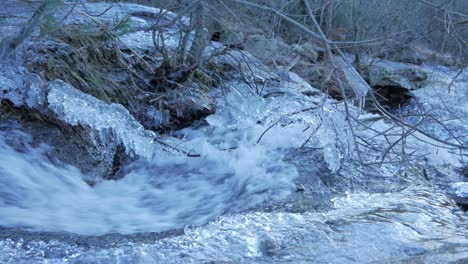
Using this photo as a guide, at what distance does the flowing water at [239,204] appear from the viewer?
3.30 meters

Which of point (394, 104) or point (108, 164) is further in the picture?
point (394, 104)

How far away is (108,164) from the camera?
15.0ft

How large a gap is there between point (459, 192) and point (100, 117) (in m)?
2.43

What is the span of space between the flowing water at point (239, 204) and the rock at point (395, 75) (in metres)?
2.92

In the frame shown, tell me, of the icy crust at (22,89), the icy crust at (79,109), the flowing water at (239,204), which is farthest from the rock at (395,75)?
the icy crust at (22,89)

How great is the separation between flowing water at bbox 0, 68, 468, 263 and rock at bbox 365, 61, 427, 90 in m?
2.92

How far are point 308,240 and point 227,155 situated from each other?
1.47 meters

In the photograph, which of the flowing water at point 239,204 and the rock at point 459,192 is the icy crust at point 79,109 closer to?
the flowing water at point 239,204

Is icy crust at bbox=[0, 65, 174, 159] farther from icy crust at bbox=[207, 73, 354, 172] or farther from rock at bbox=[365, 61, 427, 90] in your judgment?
rock at bbox=[365, 61, 427, 90]

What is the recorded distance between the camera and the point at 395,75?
8438 millimetres

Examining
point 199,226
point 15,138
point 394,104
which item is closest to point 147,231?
point 199,226

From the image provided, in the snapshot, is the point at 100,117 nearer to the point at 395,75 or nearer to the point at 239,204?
the point at 239,204

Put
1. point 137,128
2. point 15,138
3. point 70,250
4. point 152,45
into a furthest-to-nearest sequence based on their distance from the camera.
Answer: point 152,45 < point 137,128 < point 15,138 < point 70,250

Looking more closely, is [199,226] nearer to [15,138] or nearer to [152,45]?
[15,138]
